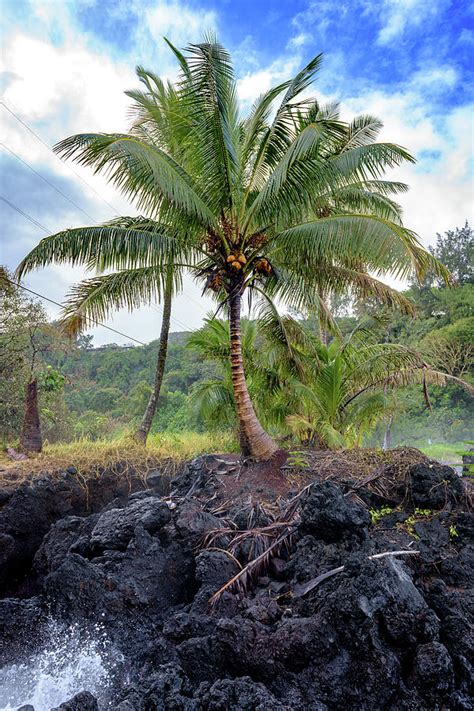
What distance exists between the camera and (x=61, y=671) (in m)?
3.20

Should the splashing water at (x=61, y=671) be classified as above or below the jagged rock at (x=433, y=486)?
below

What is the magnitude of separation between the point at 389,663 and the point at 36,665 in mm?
2672

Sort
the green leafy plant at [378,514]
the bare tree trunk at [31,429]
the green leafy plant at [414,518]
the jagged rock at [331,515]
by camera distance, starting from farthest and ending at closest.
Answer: the bare tree trunk at [31,429] < the green leafy plant at [378,514] < the green leafy plant at [414,518] < the jagged rock at [331,515]

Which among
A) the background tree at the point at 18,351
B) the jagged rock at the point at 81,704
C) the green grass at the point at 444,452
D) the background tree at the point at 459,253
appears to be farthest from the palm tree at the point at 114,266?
the background tree at the point at 459,253

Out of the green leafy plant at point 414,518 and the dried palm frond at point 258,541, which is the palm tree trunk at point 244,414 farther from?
the green leafy plant at point 414,518

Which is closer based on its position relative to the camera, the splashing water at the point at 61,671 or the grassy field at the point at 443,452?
the splashing water at the point at 61,671

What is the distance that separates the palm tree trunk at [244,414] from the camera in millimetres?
6824

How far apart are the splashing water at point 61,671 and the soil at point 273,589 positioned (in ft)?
0.29

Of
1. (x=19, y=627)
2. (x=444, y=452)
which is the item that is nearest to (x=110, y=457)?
(x=19, y=627)

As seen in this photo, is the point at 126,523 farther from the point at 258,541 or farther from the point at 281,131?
the point at 281,131

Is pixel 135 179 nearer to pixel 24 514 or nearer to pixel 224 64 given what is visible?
pixel 224 64

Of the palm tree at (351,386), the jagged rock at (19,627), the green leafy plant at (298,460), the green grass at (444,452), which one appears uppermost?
the palm tree at (351,386)

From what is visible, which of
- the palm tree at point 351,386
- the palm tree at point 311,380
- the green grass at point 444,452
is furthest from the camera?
the green grass at point 444,452

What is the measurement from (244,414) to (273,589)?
148 inches
